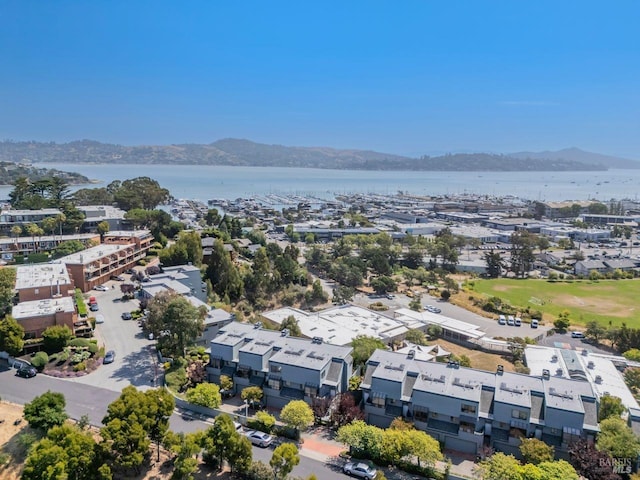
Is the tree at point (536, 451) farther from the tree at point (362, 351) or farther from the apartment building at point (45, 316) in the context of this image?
the apartment building at point (45, 316)

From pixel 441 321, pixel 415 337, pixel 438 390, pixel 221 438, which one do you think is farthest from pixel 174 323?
pixel 441 321

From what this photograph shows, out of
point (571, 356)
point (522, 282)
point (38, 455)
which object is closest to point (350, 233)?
point (522, 282)

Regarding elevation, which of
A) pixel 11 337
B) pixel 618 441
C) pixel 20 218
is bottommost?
pixel 618 441

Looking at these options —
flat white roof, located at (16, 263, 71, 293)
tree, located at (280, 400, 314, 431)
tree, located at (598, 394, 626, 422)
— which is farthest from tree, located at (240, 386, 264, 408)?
flat white roof, located at (16, 263, 71, 293)

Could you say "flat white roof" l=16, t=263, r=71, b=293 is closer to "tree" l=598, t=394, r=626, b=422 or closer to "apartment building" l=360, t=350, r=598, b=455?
"apartment building" l=360, t=350, r=598, b=455

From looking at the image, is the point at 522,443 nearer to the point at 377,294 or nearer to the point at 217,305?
the point at 217,305

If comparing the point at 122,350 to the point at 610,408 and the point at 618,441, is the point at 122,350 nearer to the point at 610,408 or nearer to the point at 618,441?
the point at 618,441

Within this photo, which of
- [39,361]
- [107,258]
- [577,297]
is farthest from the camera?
[577,297]
